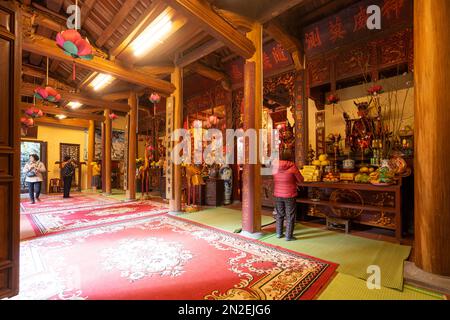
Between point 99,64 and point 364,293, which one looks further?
point 99,64

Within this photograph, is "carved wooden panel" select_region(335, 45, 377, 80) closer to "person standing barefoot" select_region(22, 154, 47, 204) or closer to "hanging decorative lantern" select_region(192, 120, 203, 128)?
"hanging decorative lantern" select_region(192, 120, 203, 128)

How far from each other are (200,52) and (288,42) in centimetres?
Result: 206

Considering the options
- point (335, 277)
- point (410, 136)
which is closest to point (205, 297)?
point (335, 277)

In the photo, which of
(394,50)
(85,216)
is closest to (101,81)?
(85,216)

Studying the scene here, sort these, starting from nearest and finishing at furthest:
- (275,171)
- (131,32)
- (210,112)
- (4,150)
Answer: (4,150)
(275,171)
(131,32)
(210,112)

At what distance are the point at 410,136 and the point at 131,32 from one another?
18.9 ft

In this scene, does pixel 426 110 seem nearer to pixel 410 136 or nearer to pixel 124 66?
pixel 410 136

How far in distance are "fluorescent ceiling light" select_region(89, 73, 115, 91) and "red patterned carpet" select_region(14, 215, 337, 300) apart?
4712mm

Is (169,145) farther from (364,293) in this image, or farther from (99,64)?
(364,293)

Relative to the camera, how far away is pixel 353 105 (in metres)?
4.87

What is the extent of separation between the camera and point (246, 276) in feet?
7.63

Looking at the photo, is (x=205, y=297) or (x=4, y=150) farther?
(x=205, y=297)

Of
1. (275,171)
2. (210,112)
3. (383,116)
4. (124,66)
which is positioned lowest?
(275,171)

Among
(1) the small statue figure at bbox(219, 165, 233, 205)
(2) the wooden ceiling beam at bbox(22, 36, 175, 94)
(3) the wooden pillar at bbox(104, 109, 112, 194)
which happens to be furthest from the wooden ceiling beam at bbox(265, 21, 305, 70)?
(3) the wooden pillar at bbox(104, 109, 112, 194)
